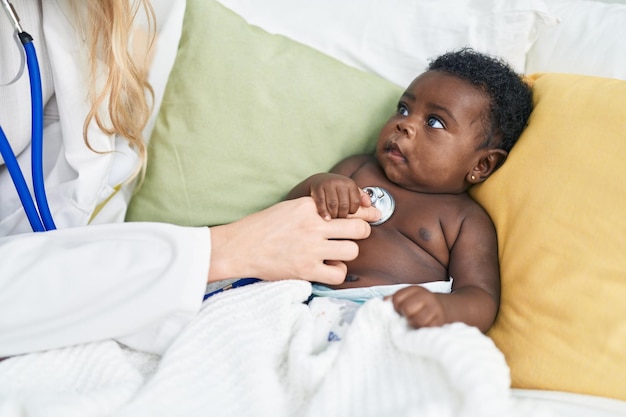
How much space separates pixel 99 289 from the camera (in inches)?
36.9

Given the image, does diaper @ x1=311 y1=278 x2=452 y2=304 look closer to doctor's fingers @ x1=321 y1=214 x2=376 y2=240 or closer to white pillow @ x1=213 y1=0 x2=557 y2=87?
doctor's fingers @ x1=321 y1=214 x2=376 y2=240

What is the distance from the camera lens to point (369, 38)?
1.47 m

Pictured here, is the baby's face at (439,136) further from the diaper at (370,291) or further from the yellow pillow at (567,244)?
the diaper at (370,291)

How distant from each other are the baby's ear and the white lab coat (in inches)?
22.4

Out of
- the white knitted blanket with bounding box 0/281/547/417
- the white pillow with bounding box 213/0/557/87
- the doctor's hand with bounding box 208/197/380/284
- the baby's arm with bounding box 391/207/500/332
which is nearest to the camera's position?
the white knitted blanket with bounding box 0/281/547/417

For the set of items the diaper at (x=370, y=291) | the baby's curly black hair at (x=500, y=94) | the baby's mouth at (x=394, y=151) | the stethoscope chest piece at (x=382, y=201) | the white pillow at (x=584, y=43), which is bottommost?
the diaper at (x=370, y=291)

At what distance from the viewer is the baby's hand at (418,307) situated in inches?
35.2

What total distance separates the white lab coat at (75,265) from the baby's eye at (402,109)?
52 centimetres

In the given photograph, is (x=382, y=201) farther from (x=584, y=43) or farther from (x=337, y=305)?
(x=584, y=43)

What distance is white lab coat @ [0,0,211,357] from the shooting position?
92cm

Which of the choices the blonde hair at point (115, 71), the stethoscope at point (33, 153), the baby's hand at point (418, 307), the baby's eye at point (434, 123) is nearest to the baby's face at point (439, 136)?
the baby's eye at point (434, 123)

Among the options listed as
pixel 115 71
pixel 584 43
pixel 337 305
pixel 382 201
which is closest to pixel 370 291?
pixel 337 305

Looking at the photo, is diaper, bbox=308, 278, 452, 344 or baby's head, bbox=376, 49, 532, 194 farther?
baby's head, bbox=376, 49, 532, 194

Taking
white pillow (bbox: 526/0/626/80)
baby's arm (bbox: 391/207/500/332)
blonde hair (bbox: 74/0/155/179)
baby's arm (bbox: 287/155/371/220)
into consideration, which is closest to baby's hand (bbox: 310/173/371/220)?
baby's arm (bbox: 287/155/371/220)
